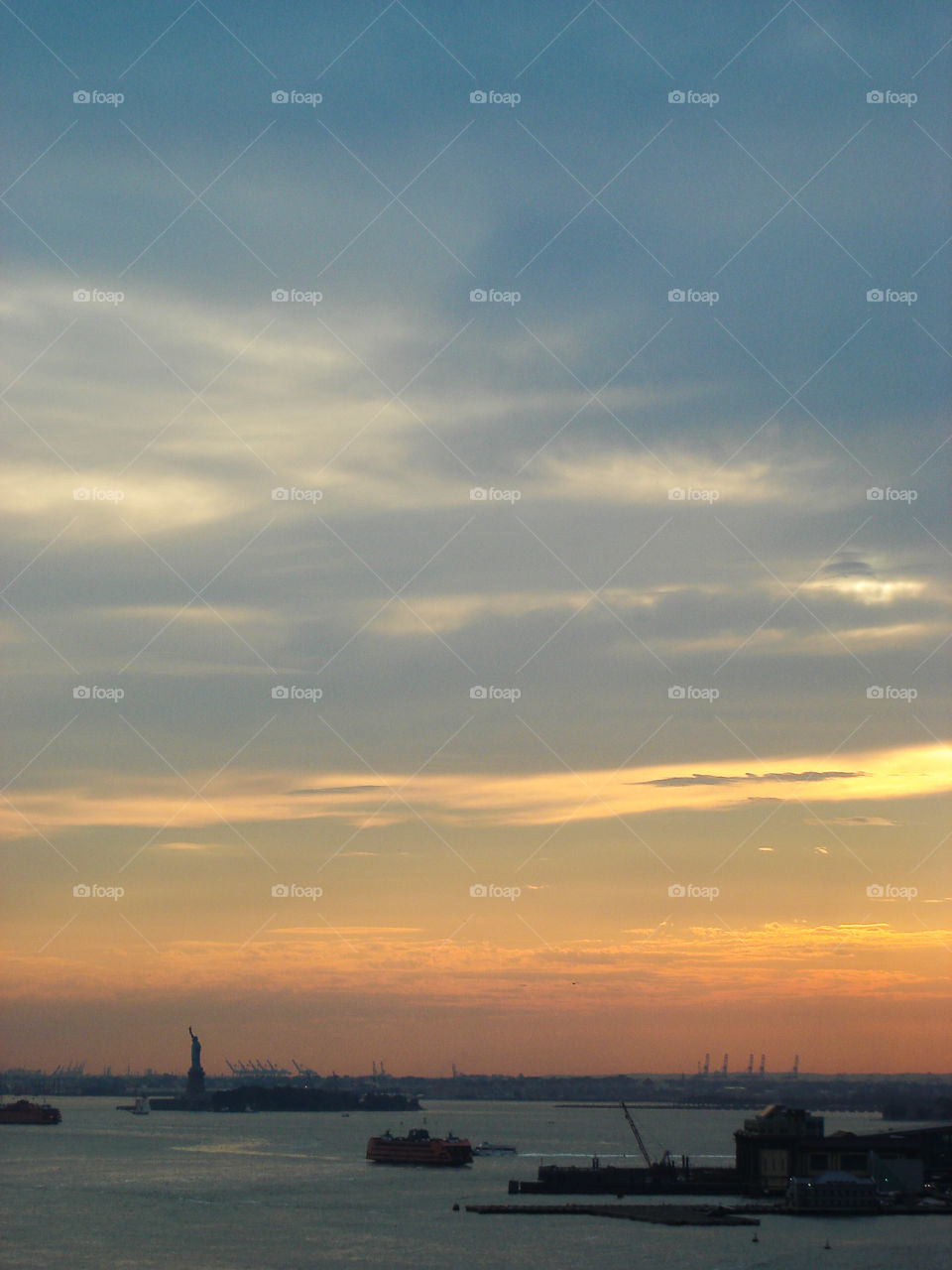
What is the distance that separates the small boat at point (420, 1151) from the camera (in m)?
87.1

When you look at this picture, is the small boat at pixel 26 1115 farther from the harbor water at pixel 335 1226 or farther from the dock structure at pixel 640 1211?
the dock structure at pixel 640 1211

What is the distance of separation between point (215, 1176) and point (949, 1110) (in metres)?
54.8

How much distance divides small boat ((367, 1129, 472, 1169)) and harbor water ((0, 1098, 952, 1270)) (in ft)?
3.81

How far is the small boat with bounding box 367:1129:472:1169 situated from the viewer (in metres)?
87.1

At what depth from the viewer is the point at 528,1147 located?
371 feet

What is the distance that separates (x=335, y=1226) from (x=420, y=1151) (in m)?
39.3

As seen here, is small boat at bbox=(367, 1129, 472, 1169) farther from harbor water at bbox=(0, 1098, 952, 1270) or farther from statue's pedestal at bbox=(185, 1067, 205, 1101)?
statue's pedestal at bbox=(185, 1067, 205, 1101)

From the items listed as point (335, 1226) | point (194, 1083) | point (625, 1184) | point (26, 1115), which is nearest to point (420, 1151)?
point (625, 1184)

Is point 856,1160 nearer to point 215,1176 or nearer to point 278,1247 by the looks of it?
point 278,1247

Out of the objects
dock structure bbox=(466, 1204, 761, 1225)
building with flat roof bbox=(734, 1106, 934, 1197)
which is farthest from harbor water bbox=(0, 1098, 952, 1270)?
building with flat roof bbox=(734, 1106, 934, 1197)

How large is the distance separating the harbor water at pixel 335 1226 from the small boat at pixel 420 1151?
45.7 inches

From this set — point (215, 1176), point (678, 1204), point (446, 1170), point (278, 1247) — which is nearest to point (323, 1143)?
point (446, 1170)

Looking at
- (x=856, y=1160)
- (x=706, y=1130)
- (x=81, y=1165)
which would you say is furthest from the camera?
(x=706, y=1130)

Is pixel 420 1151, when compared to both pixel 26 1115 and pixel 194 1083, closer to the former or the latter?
pixel 26 1115
